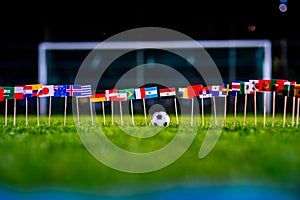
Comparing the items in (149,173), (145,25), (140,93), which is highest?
(145,25)

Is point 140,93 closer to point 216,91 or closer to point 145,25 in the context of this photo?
point 216,91

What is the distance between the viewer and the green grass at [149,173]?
396cm

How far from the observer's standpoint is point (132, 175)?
4223 millimetres

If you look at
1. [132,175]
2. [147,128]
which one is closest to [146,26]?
[147,128]

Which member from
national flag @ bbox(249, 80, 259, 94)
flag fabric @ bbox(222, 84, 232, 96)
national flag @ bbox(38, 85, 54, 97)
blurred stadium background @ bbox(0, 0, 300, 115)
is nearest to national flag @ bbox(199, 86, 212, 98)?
flag fabric @ bbox(222, 84, 232, 96)

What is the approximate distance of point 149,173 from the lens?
4328 millimetres

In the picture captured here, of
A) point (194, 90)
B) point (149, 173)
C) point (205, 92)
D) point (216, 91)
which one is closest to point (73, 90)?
point (194, 90)

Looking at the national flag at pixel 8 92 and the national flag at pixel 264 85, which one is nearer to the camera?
the national flag at pixel 264 85

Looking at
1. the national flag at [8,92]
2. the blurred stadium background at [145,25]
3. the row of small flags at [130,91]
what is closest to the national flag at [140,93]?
the row of small flags at [130,91]

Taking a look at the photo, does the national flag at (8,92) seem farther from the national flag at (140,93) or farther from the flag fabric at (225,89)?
the flag fabric at (225,89)

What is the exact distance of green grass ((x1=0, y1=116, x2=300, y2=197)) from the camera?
3.96 meters

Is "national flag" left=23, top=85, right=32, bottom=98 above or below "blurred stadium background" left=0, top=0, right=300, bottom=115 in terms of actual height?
below

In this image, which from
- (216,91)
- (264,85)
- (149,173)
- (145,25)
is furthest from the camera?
(145,25)

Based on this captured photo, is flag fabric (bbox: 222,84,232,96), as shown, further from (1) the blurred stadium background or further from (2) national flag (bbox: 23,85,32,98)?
(1) the blurred stadium background
